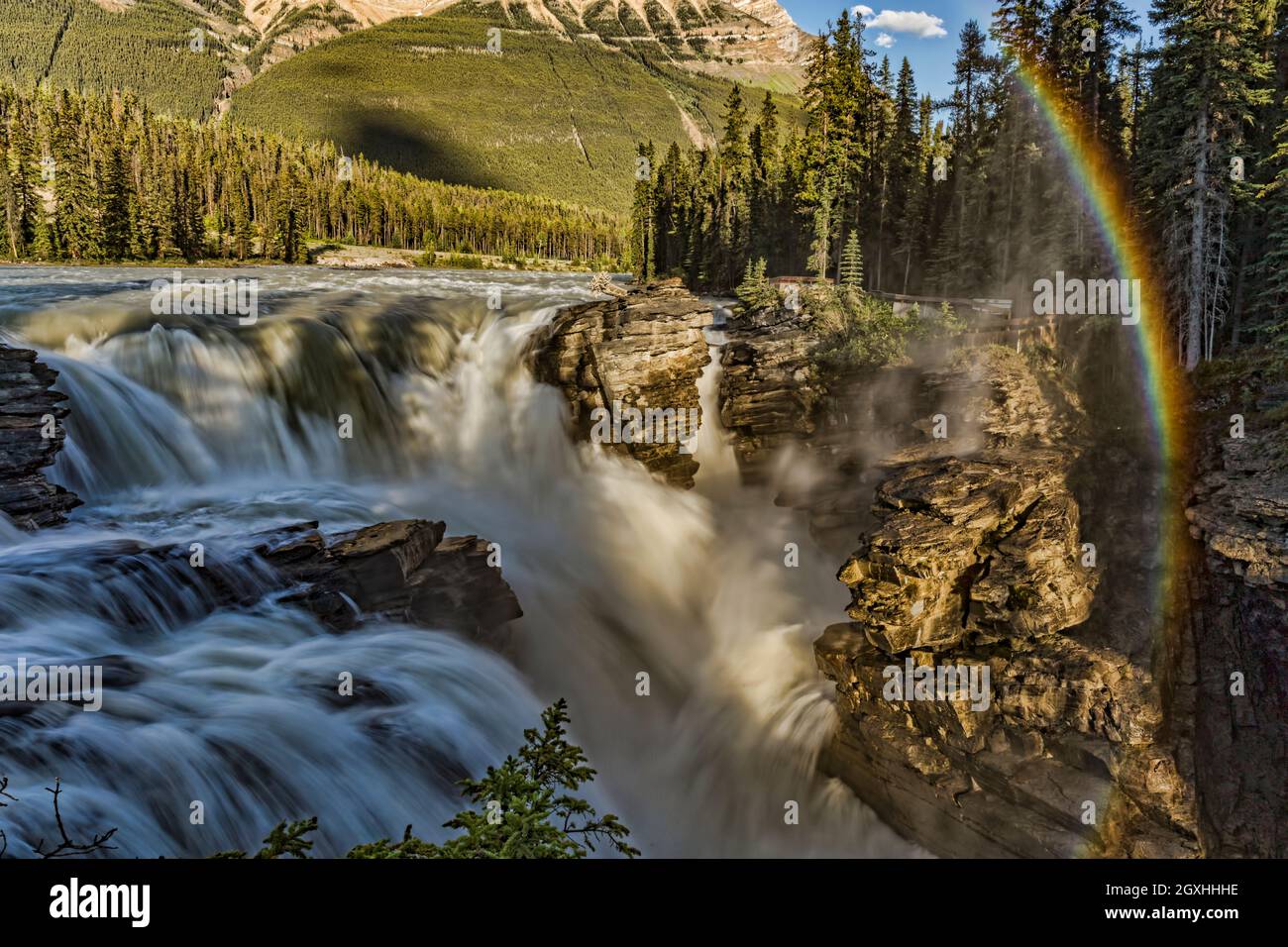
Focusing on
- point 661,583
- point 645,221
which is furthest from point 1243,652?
point 645,221

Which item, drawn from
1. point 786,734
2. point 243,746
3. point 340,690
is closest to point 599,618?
point 786,734

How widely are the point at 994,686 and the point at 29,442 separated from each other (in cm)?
2169

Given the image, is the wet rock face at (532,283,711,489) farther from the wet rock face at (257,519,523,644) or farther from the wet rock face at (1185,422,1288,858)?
the wet rock face at (1185,422,1288,858)

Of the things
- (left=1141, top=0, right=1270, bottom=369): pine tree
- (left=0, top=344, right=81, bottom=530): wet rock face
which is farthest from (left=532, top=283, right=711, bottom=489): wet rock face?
(left=1141, top=0, right=1270, bottom=369): pine tree

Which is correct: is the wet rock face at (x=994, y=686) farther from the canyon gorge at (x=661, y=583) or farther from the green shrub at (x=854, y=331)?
the green shrub at (x=854, y=331)

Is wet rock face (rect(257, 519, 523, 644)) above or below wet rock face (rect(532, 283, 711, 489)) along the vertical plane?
below

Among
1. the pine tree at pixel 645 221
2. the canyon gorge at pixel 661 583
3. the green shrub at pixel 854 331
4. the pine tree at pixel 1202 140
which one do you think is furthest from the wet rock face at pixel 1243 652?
the pine tree at pixel 645 221

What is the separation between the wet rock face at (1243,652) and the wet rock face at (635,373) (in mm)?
15690

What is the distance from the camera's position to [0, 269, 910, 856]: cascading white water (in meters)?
10.2

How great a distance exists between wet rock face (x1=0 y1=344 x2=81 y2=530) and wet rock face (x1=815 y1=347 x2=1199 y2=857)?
1762 centimetres

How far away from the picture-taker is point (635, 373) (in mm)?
26719

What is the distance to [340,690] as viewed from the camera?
40.3 ft

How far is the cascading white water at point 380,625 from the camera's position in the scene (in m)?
10.2

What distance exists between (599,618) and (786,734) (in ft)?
19.4
